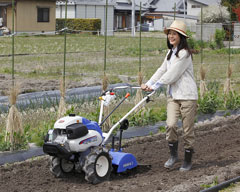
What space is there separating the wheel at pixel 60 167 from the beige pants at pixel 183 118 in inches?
49.5

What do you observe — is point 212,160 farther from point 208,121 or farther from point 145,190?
point 208,121

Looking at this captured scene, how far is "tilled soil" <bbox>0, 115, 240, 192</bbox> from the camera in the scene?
17.6 feet

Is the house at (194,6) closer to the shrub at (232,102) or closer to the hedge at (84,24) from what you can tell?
the hedge at (84,24)

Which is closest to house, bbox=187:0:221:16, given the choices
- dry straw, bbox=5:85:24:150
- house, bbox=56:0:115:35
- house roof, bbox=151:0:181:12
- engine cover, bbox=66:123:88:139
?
house roof, bbox=151:0:181:12

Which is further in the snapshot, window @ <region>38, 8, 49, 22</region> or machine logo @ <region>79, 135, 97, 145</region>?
window @ <region>38, 8, 49, 22</region>

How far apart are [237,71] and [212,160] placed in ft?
30.6

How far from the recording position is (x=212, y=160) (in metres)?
6.67

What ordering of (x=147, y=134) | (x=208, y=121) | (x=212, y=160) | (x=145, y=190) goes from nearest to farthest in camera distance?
1. (x=145, y=190)
2. (x=212, y=160)
3. (x=147, y=134)
4. (x=208, y=121)

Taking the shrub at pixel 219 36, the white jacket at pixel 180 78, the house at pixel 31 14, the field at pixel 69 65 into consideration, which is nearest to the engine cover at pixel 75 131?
the white jacket at pixel 180 78

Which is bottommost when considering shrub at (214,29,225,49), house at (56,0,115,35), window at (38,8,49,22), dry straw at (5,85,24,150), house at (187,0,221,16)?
dry straw at (5,85,24,150)

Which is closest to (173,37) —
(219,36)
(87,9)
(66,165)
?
(66,165)

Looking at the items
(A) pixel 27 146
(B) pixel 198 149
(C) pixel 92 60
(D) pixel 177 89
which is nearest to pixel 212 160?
(B) pixel 198 149

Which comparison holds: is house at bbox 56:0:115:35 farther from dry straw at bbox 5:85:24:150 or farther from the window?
dry straw at bbox 5:85:24:150

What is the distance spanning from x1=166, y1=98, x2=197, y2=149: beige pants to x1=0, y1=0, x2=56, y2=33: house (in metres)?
29.1
